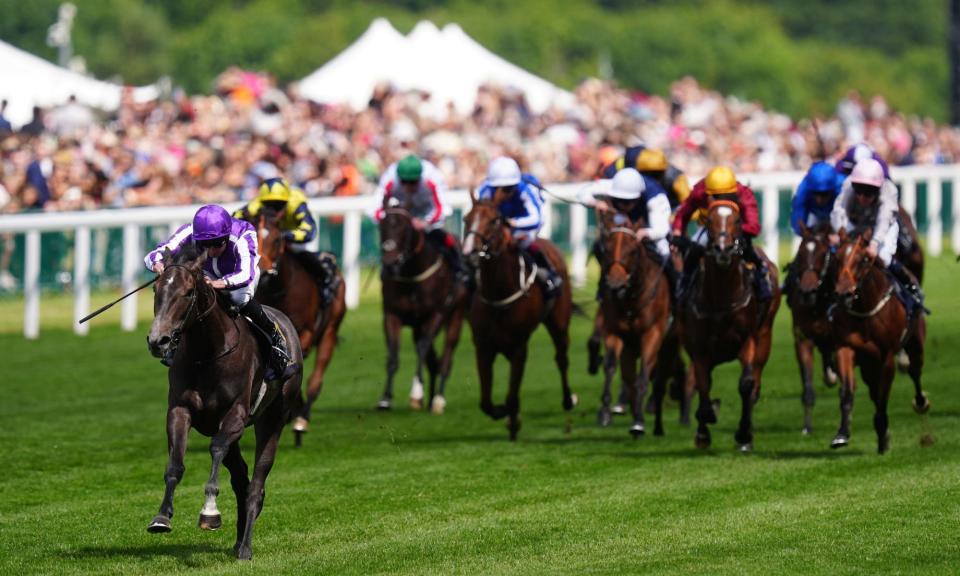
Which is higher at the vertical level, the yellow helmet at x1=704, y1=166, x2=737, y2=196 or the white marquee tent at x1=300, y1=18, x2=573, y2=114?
the white marquee tent at x1=300, y1=18, x2=573, y2=114

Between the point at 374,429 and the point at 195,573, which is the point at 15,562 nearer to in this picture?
the point at 195,573

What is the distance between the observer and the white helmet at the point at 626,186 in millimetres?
13219

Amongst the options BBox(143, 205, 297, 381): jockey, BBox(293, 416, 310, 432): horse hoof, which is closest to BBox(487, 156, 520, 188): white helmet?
BBox(293, 416, 310, 432): horse hoof

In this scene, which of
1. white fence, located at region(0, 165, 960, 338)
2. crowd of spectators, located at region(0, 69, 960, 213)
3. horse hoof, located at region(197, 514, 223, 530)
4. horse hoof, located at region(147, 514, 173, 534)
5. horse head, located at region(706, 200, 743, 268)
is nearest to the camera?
horse hoof, located at region(147, 514, 173, 534)

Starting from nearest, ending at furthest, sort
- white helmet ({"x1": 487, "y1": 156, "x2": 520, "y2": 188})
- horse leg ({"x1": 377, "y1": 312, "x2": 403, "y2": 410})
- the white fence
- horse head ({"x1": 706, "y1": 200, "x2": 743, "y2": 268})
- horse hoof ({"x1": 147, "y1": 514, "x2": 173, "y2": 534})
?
1. horse hoof ({"x1": 147, "y1": 514, "x2": 173, "y2": 534})
2. horse head ({"x1": 706, "y1": 200, "x2": 743, "y2": 268})
3. white helmet ({"x1": 487, "y1": 156, "x2": 520, "y2": 188})
4. horse leg ({"x1": 377, "y1": 312, "x2": 403, "y2": 410})
5. the white fence

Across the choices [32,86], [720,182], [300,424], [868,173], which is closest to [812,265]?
[868,173]

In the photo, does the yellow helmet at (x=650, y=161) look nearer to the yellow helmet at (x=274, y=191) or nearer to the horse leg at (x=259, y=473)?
the yellow helmet at (x=274, y=191)

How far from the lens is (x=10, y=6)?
33.8 m

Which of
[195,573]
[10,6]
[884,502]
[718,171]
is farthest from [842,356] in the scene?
[10,6]

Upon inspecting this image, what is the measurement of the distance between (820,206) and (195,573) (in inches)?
229

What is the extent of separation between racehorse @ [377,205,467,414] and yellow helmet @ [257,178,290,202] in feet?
5.81

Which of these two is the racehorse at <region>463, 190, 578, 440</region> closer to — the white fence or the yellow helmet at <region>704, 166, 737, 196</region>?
the yellow helmet at <region>704, 166, 737, 196</region>

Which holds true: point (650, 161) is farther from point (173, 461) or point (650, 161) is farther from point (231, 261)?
point (173, 461)

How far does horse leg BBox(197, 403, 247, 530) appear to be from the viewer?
28.9ft
